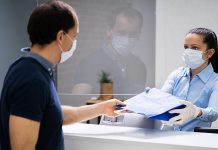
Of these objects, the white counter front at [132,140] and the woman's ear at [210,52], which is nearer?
the white counter front at [132,140]

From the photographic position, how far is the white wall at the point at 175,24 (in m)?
3.05

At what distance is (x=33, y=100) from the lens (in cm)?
89

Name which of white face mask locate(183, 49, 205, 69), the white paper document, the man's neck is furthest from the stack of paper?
white face mask locate(183, 49, 205, 69)

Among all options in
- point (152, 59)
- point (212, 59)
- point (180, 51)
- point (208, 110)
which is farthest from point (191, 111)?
point (152, 59)

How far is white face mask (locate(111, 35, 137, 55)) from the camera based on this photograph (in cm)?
351

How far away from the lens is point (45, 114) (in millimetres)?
962

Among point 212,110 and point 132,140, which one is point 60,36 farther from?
point 212,110

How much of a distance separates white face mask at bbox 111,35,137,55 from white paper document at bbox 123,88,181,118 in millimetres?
2103

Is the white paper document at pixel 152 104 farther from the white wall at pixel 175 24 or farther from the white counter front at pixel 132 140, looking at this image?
the white wall at pixel 175 24

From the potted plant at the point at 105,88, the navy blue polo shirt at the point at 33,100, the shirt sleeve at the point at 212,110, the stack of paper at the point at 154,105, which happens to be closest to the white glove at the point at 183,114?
the stack of paper at the point at 154,105

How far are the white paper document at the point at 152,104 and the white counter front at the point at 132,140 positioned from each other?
88 mm

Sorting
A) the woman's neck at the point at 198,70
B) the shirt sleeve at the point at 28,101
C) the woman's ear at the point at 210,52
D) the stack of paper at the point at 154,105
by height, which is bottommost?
the stack of paper at the point at 154,105

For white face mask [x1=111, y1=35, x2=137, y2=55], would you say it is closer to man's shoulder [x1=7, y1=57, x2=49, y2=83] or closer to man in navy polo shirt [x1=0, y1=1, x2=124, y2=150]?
man in navy polo shirt [x1=0, y1=1, x2=124, y2=150]

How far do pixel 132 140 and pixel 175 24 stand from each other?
2293 millimetres
